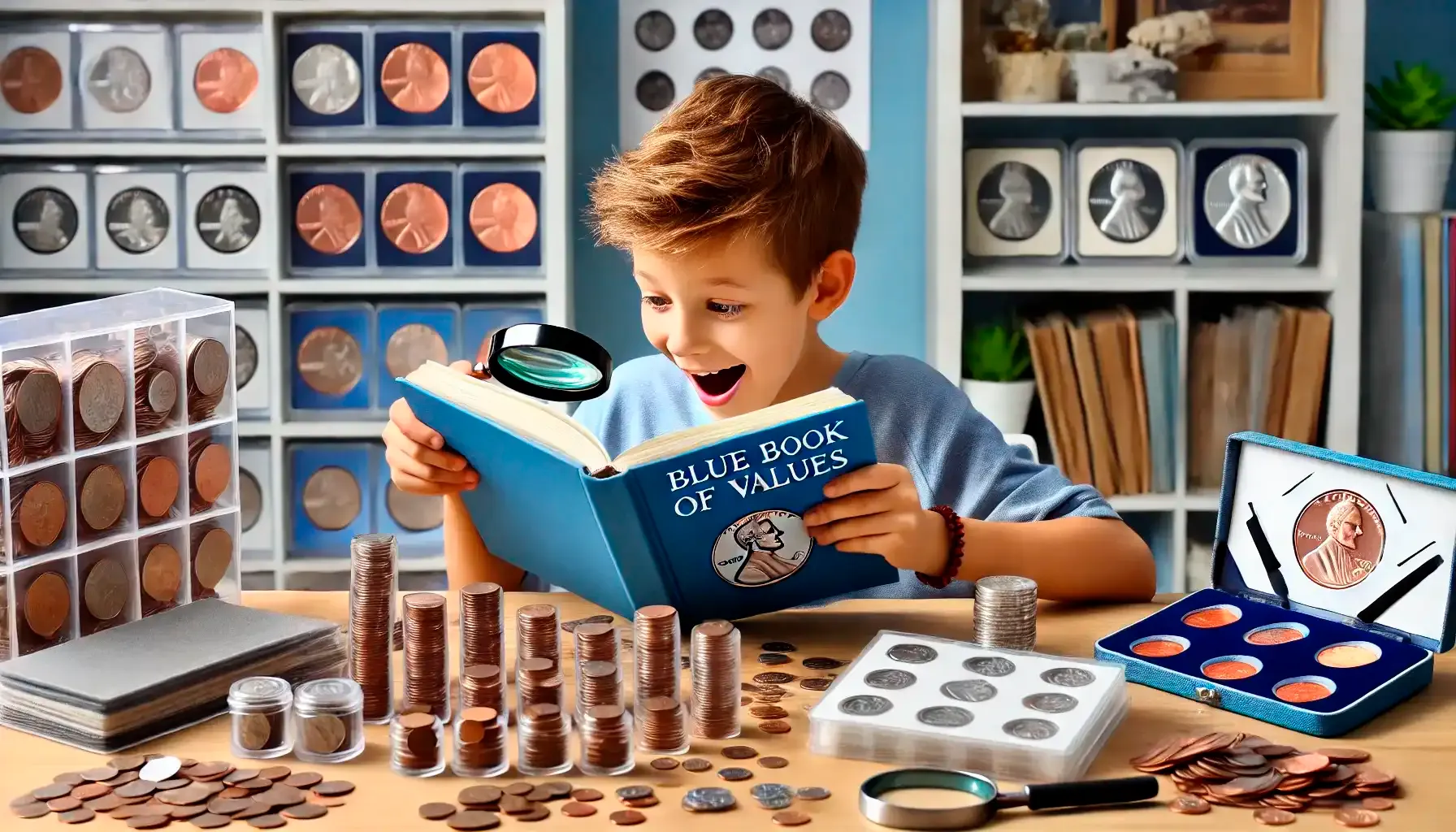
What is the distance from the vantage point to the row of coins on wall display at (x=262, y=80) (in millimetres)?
2816

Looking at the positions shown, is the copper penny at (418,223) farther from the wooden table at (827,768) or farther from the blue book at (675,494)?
the wooden table at (827,768)

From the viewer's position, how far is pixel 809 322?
1.68 meters

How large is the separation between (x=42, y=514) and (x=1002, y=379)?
6.24 feet

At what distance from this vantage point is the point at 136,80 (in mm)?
2840

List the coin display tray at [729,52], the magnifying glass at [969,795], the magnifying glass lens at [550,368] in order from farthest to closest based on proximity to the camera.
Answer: the coin display tray at [729,52] < the magnifying glass lens at [550,368] < the magnifying glass at [969,795]

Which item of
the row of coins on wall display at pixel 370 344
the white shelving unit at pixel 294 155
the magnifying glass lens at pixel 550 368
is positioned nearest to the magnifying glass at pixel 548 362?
the magnifying glass lens at pixel 550 368

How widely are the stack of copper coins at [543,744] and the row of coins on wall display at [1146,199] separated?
196 centimetres

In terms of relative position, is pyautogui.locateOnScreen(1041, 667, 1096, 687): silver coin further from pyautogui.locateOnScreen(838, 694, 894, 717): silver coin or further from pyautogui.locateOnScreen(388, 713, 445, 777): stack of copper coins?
pyautogui.locateOnScreen(388, 713, 445, 777): stack of copper coins

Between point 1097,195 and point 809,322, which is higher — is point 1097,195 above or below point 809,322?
above

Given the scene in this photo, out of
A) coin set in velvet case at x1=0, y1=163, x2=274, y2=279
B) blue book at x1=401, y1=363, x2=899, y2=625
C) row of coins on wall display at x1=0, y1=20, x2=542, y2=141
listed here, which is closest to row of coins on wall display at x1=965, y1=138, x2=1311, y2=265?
row of coins on wall display at x1=0, y1=20, x2=542, y2=141

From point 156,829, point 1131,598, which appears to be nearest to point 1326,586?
point 1131,598

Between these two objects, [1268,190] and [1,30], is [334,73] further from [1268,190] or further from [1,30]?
[1268,190]

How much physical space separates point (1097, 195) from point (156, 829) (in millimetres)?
2242

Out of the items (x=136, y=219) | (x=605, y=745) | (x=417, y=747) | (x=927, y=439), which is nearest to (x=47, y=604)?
(x=417, y=747)
